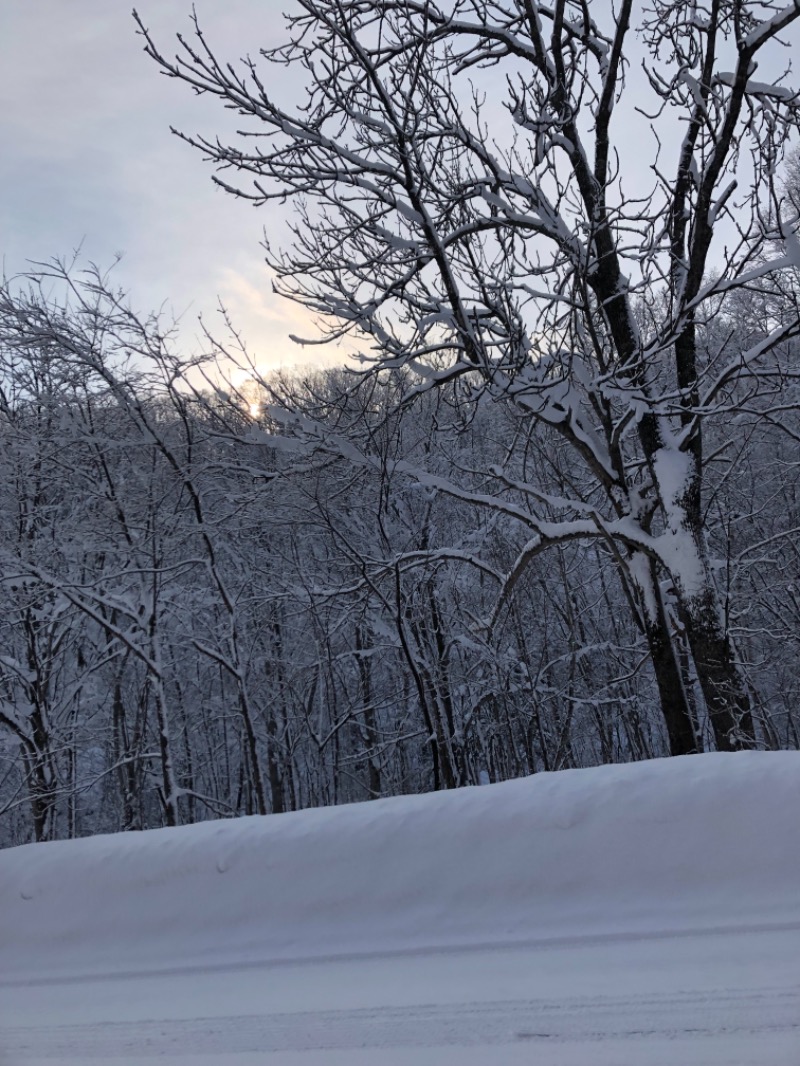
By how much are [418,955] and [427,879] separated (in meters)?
0.38

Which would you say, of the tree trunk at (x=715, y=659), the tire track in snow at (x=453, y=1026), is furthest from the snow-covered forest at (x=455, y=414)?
the tire track in snow at (x=453, y=1026)

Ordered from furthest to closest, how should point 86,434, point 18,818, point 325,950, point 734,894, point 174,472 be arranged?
point 18,818, point 86,434, point 174,472, point 325,950, point 734,894

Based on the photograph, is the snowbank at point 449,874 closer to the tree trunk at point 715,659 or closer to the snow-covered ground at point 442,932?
the snow-covered ground at point 442,932

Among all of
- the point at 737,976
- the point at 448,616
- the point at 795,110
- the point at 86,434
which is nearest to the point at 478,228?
the point at 795,110

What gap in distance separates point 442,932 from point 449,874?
0.85 ft

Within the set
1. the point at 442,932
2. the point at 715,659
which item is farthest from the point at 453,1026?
the point at 715,659

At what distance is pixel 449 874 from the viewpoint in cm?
367

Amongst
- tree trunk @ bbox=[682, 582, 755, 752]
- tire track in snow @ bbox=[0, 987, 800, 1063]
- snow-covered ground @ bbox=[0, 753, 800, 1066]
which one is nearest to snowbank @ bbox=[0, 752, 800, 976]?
snow-covered ground @ bbox=[0, 753, 800, 1066]

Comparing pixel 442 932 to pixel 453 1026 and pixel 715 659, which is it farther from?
pixel 715 659

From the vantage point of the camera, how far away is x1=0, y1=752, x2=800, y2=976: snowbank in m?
3.35

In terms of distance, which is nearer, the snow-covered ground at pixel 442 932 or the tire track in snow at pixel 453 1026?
the tire track in snow at pixel 453 1026

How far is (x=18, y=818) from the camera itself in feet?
74.1

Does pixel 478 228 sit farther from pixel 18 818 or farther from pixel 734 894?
pixel 18 818

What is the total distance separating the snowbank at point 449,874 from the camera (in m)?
3.35
